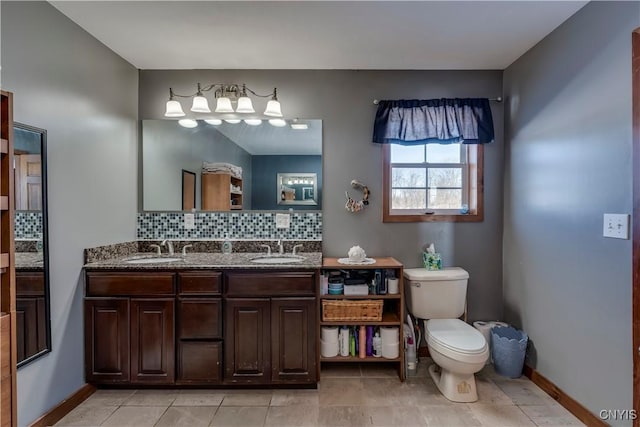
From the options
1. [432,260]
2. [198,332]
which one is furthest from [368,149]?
[198,332]

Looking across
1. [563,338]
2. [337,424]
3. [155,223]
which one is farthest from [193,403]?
[563,338]

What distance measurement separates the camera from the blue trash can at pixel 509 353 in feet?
A: 8.13

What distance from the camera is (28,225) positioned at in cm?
185

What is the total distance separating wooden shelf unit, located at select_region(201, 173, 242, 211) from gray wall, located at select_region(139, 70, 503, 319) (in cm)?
65

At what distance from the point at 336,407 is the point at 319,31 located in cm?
235

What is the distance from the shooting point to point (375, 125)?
2867 mm

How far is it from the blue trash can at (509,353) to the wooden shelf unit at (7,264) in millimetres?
2730

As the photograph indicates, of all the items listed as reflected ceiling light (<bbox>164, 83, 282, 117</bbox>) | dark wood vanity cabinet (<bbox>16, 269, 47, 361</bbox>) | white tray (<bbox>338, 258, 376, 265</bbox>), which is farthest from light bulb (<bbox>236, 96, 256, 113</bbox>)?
dark wood vanity cabinet (<bbox>16, 269, 47, 361</bbox>)

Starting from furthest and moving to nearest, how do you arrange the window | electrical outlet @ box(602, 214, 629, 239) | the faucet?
the window, the faucet, electrical outlet @ box(602, 214, 629, 239)

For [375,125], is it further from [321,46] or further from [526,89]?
[526,89]

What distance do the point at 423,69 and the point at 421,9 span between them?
917 millimetres

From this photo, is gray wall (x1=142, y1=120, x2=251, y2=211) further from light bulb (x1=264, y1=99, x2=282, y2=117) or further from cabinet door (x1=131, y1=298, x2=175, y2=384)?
cabinet door (x1=131, y1=298, x2=175, y2=384)

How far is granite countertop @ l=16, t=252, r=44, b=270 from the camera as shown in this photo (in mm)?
1788

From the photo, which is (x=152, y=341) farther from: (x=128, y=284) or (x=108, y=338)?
(x=128, y=284)
